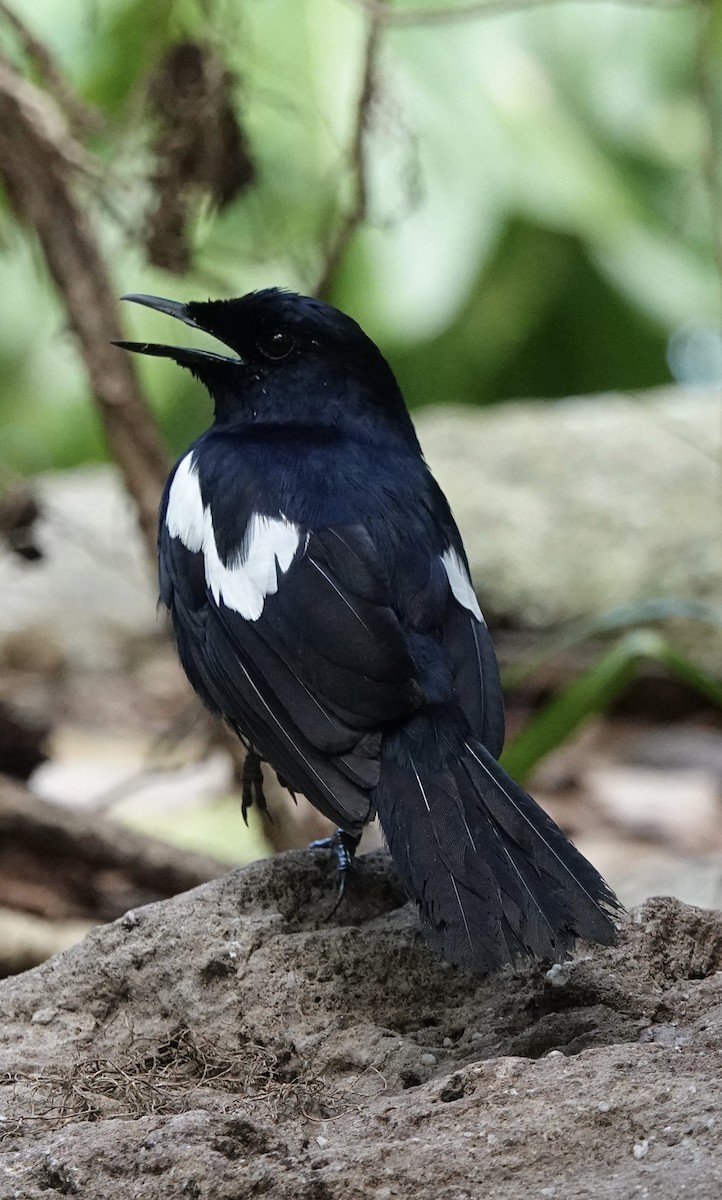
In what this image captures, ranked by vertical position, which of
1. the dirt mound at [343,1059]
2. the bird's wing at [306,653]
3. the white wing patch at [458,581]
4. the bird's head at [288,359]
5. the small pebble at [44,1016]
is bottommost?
the dirt mound at [343,1059]

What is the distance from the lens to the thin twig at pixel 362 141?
367 centimetres

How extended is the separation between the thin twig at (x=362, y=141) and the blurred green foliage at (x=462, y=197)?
1089 millimetres

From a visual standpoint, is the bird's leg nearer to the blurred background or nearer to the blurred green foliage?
the blurred background

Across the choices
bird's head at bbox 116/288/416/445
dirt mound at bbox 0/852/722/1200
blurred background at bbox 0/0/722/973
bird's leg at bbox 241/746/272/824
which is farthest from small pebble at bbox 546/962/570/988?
bird's head at bbox 116/288/416/445

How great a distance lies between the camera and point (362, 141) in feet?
12.6

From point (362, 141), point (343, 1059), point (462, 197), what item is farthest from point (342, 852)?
point (462, 197)

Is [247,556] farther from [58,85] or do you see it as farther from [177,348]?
[58,85]

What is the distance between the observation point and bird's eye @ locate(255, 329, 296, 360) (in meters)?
3.15

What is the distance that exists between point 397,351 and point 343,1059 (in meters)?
6.12

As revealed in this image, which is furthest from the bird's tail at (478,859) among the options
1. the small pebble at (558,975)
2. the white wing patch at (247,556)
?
the white wing patch at (247,556)

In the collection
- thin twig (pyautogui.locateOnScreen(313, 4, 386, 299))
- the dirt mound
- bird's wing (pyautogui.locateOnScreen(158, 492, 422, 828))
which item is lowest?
the dirt mound

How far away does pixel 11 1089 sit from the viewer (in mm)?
2217

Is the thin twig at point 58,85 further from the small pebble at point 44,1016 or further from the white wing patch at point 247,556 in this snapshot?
the small pebble at point 44,1016

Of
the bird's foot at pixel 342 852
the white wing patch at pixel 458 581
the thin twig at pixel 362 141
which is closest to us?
the bird's foot at pixel 342 852
